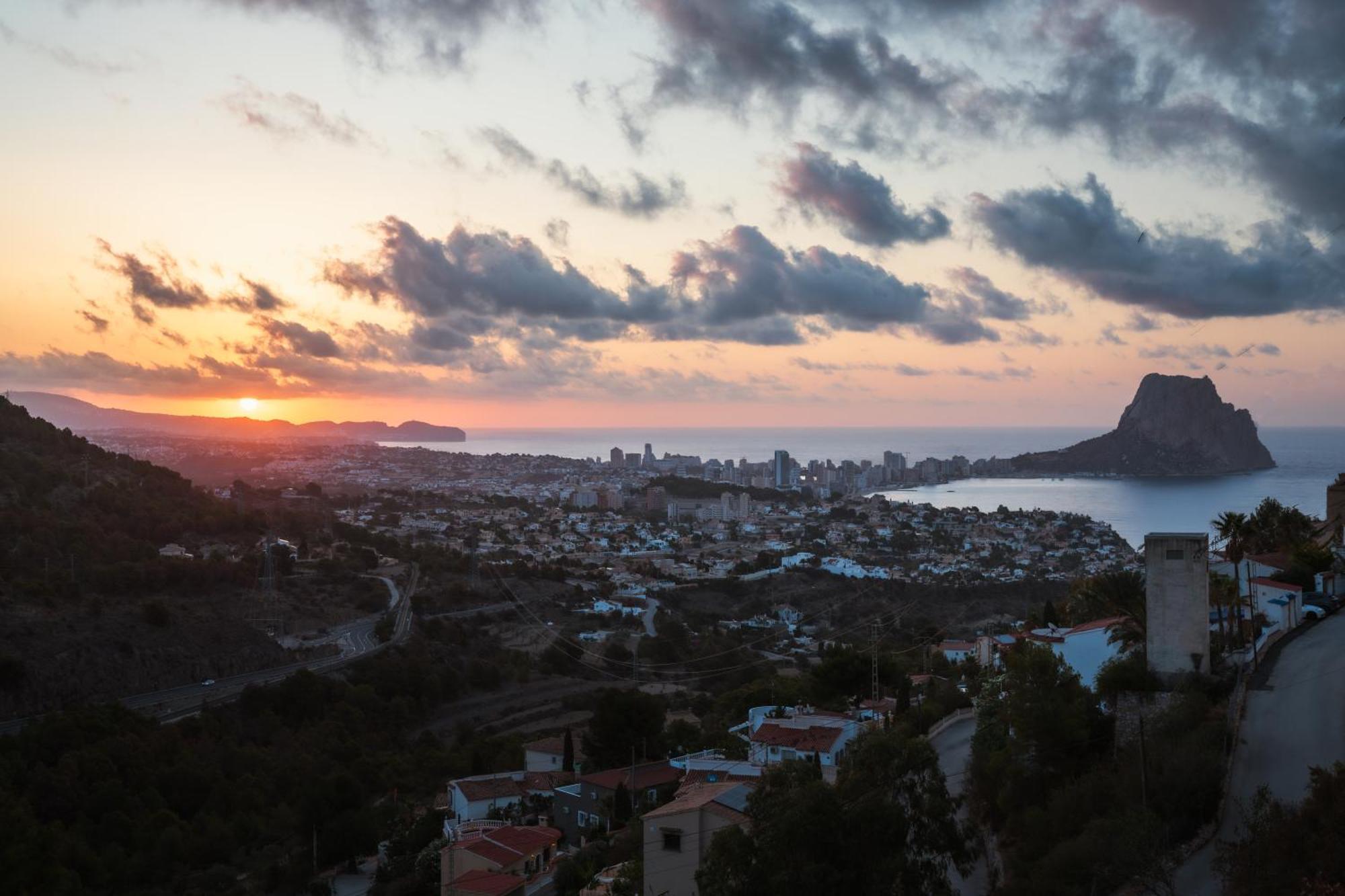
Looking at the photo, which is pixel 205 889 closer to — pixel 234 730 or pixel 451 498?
pixel 234 730

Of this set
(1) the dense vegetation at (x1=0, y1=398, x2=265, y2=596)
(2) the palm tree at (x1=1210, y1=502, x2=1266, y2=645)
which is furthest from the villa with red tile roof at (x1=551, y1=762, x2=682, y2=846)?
(1) the dense vegetation at (x1=0, y1=398, x2=265, y2=596)

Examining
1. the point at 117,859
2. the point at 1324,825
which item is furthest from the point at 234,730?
the point at 1324,825

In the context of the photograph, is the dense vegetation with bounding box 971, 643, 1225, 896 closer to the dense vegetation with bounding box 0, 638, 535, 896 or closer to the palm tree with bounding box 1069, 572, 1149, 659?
the palm tree with bounding box 1069, 572, 1149, 659

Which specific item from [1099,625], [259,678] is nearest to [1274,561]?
[1099,625]

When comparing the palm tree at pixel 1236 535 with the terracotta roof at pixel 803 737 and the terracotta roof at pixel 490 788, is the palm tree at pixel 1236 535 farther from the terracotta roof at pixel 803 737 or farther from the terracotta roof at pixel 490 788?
the terracotta roof at pixel 490 788

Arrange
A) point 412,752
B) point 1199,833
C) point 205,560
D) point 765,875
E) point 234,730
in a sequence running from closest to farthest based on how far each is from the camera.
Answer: point 765,875, point 1199,833, point 234,730, point 412,752, point 205,560

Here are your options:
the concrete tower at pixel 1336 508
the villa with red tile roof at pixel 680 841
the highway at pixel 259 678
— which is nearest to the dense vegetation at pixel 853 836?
the villa with red tile roof at pixel 680 841

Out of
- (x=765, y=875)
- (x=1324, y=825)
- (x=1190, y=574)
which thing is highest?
(x=1190, y=574)
